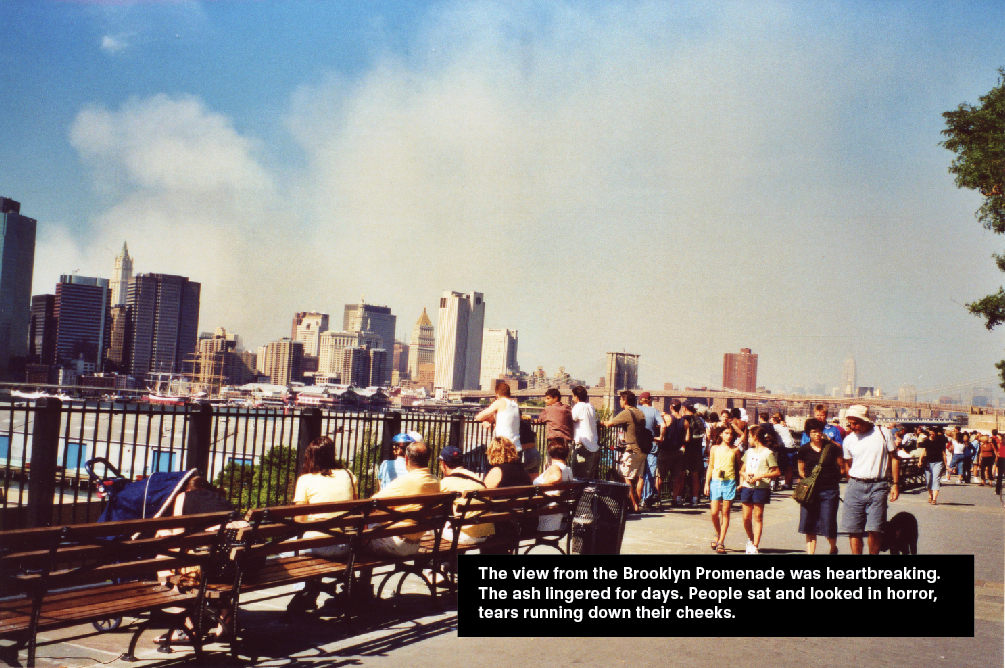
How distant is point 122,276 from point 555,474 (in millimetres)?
154702

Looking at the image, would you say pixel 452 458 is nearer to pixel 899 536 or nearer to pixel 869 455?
pixel 869 455

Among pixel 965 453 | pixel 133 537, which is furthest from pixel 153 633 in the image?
pixel 965 453

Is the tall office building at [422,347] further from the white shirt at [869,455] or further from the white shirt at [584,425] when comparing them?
the white shirt at [869,455]

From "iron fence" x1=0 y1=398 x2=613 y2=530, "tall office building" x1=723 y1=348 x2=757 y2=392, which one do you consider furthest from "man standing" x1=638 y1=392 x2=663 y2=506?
"tall office building" x1=723 y1=348 x2=757 y2=392

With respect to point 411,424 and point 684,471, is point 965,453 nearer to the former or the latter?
point 684,471

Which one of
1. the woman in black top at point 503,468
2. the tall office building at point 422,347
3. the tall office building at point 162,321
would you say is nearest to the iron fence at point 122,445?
the woman in black top at point 503,468

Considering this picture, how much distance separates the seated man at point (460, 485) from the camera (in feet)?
22.9

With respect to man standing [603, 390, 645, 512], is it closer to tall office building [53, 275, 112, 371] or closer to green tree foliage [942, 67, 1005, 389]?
green tree foliage [942, 67, 1005, 389]

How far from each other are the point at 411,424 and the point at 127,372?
12093 cm

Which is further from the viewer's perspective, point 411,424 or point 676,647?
point 411,424

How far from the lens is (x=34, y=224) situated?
30.9m

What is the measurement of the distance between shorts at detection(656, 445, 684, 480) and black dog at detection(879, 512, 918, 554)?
5.70 m

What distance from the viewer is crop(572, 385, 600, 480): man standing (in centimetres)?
1141

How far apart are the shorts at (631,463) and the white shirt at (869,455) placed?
4.11 meters
